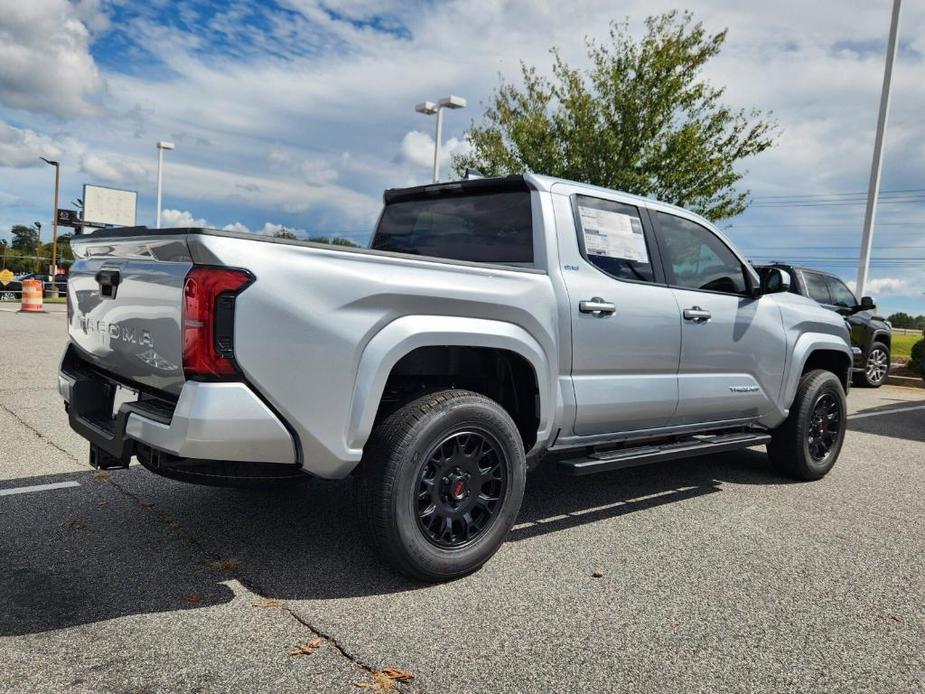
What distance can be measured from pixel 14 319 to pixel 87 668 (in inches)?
685

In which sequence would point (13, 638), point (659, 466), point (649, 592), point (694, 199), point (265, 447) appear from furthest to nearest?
point (694, 199)
point (659, 466)
point (649, 592)
point (265, 447)
point (13, 638)

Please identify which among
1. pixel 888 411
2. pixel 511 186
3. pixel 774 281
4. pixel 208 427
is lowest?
pixel 888 411

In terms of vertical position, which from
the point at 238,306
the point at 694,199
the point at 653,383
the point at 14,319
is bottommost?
the point at 14,319

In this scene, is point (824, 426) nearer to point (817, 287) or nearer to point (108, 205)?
point (817, 287)

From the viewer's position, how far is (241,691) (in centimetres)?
233

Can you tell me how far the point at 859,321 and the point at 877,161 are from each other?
15.8 feet

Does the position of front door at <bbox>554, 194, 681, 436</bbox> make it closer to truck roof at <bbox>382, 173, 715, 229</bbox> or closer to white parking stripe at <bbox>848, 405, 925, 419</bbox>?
truck roof at <bbox>382, 173, 715, 229</bbox>

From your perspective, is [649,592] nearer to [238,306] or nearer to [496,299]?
[496,299]

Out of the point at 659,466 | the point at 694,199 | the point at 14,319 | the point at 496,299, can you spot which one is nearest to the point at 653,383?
the point at 496,299

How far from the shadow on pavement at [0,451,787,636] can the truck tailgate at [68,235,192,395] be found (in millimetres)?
846

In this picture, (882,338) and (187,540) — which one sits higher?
(882,338)

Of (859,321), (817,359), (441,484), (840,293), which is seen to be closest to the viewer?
(441,484)

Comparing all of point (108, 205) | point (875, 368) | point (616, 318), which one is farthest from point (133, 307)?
point (108, 205)

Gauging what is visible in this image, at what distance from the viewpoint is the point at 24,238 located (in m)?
105
